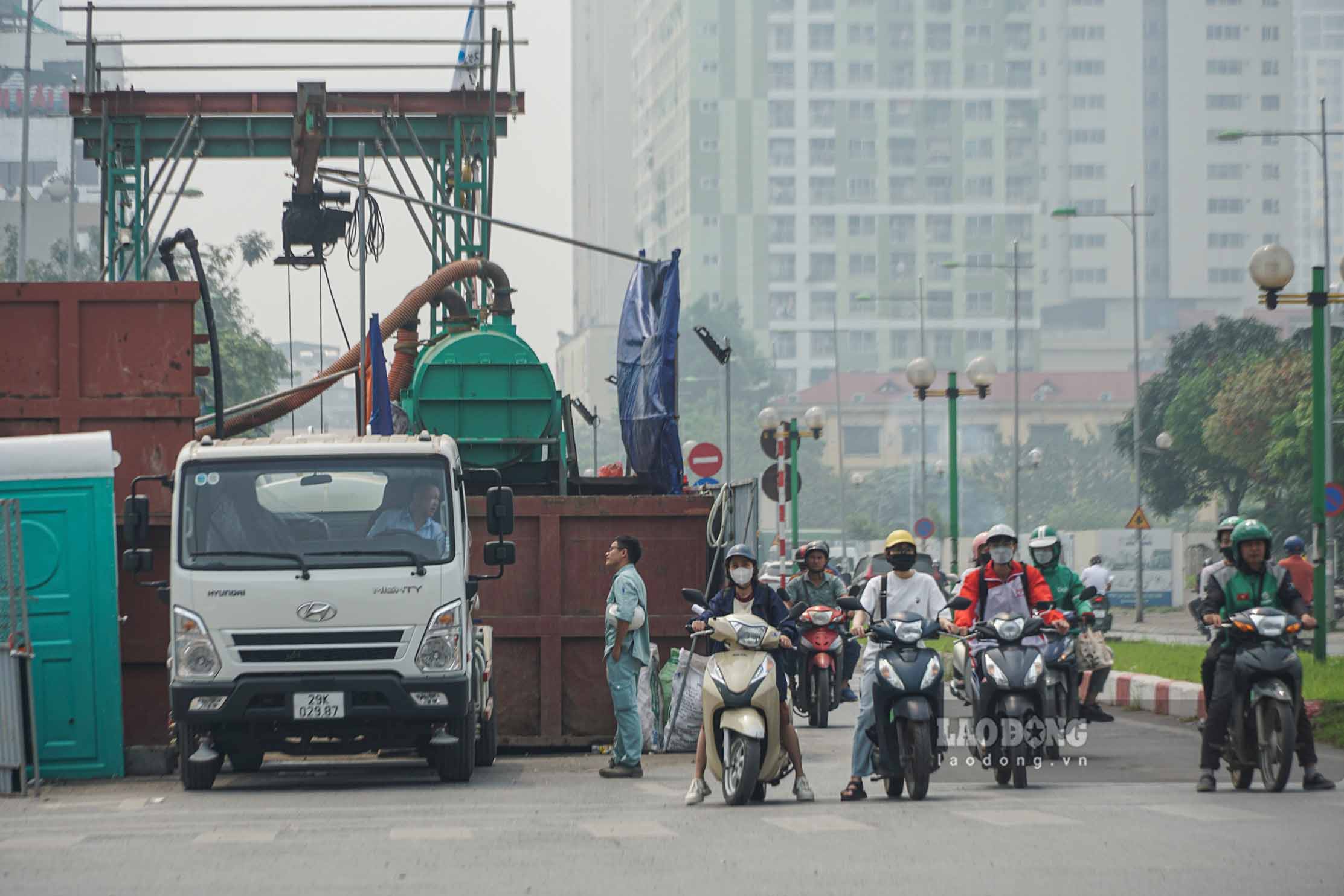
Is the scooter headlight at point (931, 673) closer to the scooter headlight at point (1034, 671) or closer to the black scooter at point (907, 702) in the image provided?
the black scooter at point (907, 702)

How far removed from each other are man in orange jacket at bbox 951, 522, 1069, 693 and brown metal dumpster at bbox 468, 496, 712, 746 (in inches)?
153

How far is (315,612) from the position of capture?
498 inches

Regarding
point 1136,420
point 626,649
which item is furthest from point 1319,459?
point 1136,420

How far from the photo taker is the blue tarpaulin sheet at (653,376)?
17578 millimetres

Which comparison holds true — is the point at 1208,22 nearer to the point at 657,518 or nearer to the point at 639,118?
the point at 639,118

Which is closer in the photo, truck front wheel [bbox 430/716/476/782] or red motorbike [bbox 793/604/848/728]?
truck front wheel [bbox 430/716/476/782]

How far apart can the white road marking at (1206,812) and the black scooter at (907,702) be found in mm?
1302

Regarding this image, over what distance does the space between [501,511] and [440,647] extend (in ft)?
4.06

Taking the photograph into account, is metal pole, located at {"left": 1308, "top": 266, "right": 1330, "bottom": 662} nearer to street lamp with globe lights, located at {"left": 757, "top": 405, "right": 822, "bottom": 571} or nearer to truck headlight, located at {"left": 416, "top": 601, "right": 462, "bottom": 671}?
street lamp with globe lights, located at {"left": 757, "top": 405, "right": 822, "bottom": 571}

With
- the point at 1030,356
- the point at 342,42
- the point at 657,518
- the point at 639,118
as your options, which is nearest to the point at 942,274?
the point at 1030,356

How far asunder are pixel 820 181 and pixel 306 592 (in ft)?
483

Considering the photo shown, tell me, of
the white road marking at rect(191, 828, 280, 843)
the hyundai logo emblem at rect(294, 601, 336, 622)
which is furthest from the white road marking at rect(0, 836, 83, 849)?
the hyundai logo emblem at rect(294, 601, 336, 622)

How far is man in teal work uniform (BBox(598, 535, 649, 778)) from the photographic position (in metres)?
13.6

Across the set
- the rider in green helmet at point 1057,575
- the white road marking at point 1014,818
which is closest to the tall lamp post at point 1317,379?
the rider in green helmet at point 1057,575
